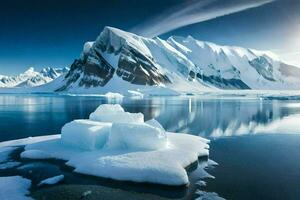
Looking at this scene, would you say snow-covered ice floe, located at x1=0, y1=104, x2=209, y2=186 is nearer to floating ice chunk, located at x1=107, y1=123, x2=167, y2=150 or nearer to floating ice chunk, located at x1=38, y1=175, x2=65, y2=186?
floating ice chunk, located at x1=107, y1=123, x2=167, y2=150

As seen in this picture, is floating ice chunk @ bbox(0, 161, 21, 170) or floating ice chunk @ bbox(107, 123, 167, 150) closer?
floating ice chunk @ bbox(0, 161, 21, 170)

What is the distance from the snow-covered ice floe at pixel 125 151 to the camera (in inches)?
585

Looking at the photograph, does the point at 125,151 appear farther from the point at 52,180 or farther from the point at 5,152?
the point at 5,152

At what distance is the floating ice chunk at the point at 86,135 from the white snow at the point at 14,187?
15.5 ft

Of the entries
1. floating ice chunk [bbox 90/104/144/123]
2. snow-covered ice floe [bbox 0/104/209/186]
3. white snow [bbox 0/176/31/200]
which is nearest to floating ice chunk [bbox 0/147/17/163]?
snow-covered ice floe [bbox 0/104/209/186]

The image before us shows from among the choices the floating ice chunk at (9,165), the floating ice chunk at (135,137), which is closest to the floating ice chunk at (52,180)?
the floating ice chunk at (9,165)

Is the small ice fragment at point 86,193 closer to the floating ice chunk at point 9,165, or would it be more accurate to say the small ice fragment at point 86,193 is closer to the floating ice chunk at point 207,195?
the floating ice chunk at point 207,195

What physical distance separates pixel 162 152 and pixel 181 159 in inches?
48.2

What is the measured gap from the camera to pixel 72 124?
1988 cm

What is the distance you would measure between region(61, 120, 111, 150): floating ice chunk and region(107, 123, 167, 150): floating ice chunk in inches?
36.7

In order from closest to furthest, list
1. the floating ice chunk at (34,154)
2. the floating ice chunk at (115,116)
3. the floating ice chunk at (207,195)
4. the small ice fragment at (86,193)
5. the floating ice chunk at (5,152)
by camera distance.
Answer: the floating ice chunk at (207,195) → the small ice fragment at (86,193) → the floating ice chunk at (34,154) → the floating ice chunk at (5,152) → the floating ice chunk at (115,116)

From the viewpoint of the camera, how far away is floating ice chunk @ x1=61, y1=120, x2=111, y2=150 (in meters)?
18.9

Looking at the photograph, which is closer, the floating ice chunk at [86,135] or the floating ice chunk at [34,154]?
the floating ice chunk at [34,154]

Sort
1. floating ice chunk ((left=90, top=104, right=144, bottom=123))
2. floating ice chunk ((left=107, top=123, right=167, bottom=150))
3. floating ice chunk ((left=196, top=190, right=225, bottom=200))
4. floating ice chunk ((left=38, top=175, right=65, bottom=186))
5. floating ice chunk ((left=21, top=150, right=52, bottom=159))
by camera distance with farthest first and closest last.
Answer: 1. floating ice chunk ((left=90, top=104, right=144, bottom=123))
2. floating ice chunk ((left=21, top=150, right=52, bottom=159))
3. floating ice chunk ((left=107, top=123, right=167, bottom=150))
4. floating ice chunk ((left=38, top=175, right=65, bottom=186))
5. floating ice chunk ((left=196, top=190, right=225, bottom=200))
